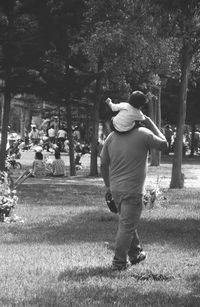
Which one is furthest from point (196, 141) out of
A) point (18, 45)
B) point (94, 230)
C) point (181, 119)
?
point (94, 230)

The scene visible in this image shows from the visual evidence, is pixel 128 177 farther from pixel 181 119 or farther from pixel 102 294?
pixel 181 119

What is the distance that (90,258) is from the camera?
7766 millimetres

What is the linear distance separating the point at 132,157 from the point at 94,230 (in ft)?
11.5

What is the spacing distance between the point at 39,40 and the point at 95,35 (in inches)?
84.1

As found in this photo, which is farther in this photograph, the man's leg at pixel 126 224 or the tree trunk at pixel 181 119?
the tree trunk at pixel 181 119

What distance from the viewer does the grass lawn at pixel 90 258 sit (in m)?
5.92

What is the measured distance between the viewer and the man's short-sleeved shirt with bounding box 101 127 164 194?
22.8ft

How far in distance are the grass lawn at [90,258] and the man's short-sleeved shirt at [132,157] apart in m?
0.90

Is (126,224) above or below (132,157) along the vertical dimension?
below

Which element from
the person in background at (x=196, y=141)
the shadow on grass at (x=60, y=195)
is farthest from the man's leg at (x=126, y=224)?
the person in background at (x=196, y=141)

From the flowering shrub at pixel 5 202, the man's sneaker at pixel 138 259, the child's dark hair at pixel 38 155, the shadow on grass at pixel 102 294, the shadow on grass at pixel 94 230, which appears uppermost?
the child's dark hair at pixel 38 155

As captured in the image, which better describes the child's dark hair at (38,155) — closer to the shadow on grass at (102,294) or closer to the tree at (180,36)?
the tree at (180,36)

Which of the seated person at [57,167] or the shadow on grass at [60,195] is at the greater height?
the seated person at [57,167]

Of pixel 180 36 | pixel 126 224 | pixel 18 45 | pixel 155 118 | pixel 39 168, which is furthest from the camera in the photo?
pixel 155 118
